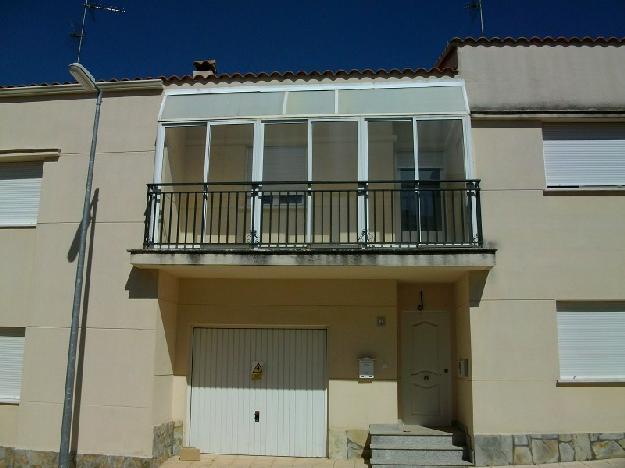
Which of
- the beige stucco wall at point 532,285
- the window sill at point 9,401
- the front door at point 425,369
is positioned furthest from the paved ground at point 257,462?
the window sill at point 9,401

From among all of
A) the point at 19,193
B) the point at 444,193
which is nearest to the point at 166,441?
the point at 19,193

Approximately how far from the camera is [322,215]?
32.3 ft

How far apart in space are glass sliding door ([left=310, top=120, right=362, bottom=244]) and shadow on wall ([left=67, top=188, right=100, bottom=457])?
378 cm

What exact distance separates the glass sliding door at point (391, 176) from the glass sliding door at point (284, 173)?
4.09ft

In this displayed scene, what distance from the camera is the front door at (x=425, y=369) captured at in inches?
413

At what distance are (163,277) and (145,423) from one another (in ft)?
7.74

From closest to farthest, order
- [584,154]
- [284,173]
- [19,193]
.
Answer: [584,154] → [19,193] → [284,173]

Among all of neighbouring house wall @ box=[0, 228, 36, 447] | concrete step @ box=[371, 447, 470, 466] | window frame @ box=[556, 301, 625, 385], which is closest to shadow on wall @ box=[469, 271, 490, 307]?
window frame @ box=[556, 301, 625, 385]

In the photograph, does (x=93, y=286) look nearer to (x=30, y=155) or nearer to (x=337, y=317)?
(x=30, y=155)

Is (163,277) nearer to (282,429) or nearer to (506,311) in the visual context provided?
(282,429)

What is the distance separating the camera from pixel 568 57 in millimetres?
10195

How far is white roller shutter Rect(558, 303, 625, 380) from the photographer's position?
30.1 feet

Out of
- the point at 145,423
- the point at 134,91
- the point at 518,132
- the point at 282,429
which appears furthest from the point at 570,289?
the point at 134,91

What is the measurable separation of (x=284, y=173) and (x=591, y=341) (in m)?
6.01
